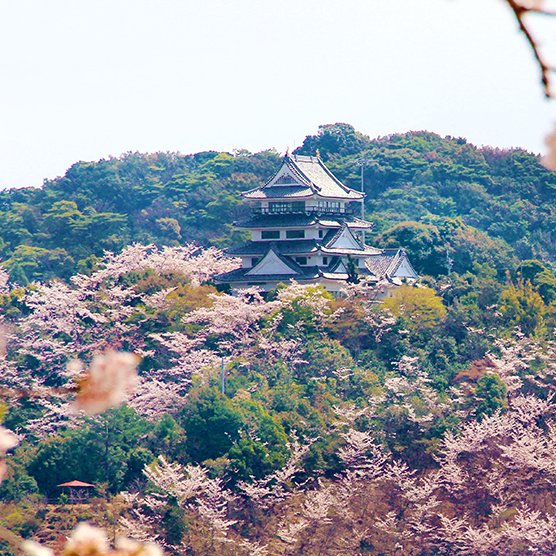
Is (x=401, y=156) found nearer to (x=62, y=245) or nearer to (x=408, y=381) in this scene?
(x=62, y=245)

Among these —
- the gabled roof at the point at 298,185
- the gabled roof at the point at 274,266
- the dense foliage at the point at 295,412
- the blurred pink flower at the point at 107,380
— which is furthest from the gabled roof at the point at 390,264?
the blurred pink flower at the point at 107,380

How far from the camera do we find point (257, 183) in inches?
2243

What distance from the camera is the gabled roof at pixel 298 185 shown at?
121ft

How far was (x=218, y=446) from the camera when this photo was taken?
2728 cm

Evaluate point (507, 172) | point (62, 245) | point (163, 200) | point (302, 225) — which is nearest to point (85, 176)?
point (163, 200)

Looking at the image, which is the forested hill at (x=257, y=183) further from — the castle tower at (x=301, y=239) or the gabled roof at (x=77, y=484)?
the gabled roof at (x=77, y=484)

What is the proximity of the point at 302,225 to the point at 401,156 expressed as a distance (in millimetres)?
28758

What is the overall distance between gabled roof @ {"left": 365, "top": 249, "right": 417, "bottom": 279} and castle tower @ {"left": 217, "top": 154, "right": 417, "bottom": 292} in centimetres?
5

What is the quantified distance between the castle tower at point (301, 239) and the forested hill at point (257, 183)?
9.32 metres

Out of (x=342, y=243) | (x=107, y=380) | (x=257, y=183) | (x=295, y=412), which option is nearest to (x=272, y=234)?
(x=342, y=243)

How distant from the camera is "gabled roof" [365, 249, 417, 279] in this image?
125 ft

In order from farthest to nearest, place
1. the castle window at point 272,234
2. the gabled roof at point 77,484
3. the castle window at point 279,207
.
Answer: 1. the castle window at point 279,207
2. the castle window at point 272,234
3. the gabled roof at point 77,484

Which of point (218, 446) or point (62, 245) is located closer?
point (218, 446)

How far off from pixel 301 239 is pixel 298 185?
181cm
